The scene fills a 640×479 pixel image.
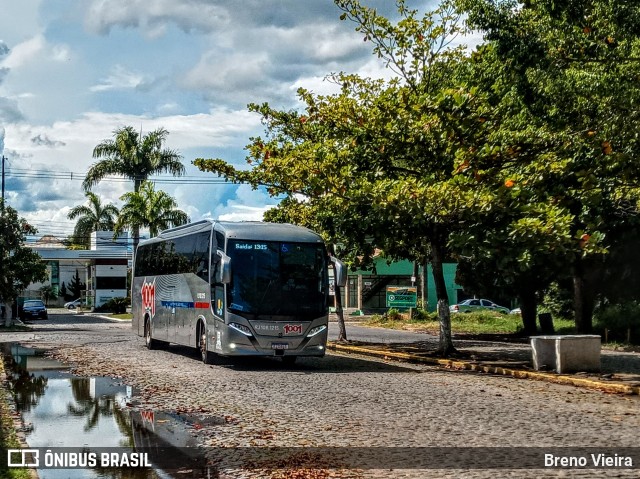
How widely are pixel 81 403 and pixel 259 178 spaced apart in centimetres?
1226

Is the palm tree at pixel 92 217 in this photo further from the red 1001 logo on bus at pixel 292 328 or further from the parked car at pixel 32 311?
the red 1001 logo on bus at pixel 292 328

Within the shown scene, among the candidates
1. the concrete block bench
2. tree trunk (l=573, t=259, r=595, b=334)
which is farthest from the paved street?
tree trunk (l=573, t=259, r=595, b=334)

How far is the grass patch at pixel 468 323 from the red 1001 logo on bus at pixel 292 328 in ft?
60.2

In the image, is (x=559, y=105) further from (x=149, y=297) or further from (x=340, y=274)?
(x=149, y=297)

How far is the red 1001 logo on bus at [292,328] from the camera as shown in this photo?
19.6 metres

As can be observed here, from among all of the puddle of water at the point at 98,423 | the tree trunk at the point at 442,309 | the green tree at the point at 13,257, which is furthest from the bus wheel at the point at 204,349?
the green tree at the point at 13,257

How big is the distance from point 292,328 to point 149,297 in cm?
911

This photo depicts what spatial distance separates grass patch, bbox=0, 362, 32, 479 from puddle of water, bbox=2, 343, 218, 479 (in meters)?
0.23

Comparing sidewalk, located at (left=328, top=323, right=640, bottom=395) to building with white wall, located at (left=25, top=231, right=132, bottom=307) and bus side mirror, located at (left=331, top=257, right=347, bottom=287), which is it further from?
building with white wall, located at (left=25, top=231, right=132, bottom=307)

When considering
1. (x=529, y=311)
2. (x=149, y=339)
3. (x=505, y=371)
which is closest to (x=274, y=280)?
(x=505, y=371)

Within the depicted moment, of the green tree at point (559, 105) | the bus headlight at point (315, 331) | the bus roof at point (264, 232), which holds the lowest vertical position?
the bus headlight at point (315, 331)

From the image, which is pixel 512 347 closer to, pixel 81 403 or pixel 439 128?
pixel 439 128

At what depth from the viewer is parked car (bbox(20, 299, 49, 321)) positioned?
54.7 m

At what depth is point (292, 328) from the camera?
774 inches
